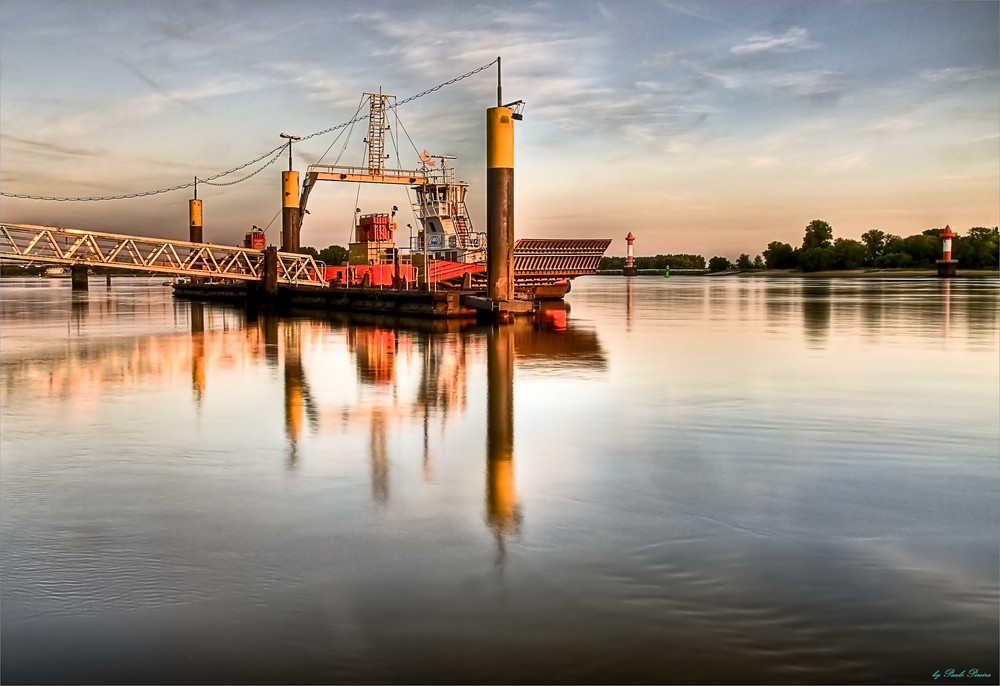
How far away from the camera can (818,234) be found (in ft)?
488

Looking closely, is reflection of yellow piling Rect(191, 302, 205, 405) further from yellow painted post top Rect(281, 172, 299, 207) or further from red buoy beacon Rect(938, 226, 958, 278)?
red buoy beacon Rect(938, 226, 958, 278)

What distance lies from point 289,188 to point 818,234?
4798 inches

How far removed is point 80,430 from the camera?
32.4 feet

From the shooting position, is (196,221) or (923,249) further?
(923,249)

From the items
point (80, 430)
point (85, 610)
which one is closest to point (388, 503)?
point (85, 610)

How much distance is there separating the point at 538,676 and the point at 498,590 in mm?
993

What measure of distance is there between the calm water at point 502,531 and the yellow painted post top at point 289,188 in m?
33.7

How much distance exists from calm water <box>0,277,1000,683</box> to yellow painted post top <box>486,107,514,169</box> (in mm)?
14165

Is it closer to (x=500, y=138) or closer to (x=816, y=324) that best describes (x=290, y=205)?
(x=500, y=138)

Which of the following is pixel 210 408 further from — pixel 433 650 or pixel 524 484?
pixel 433 650

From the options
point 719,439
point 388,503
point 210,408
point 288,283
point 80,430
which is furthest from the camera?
point 288,283

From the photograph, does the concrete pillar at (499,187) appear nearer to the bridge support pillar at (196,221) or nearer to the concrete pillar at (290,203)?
the concrete pillar at (290,203)

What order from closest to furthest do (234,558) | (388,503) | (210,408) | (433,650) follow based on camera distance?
(433,650) < (234,558) < (388,503) < (210,408)

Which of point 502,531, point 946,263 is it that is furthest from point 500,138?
point 946,263
